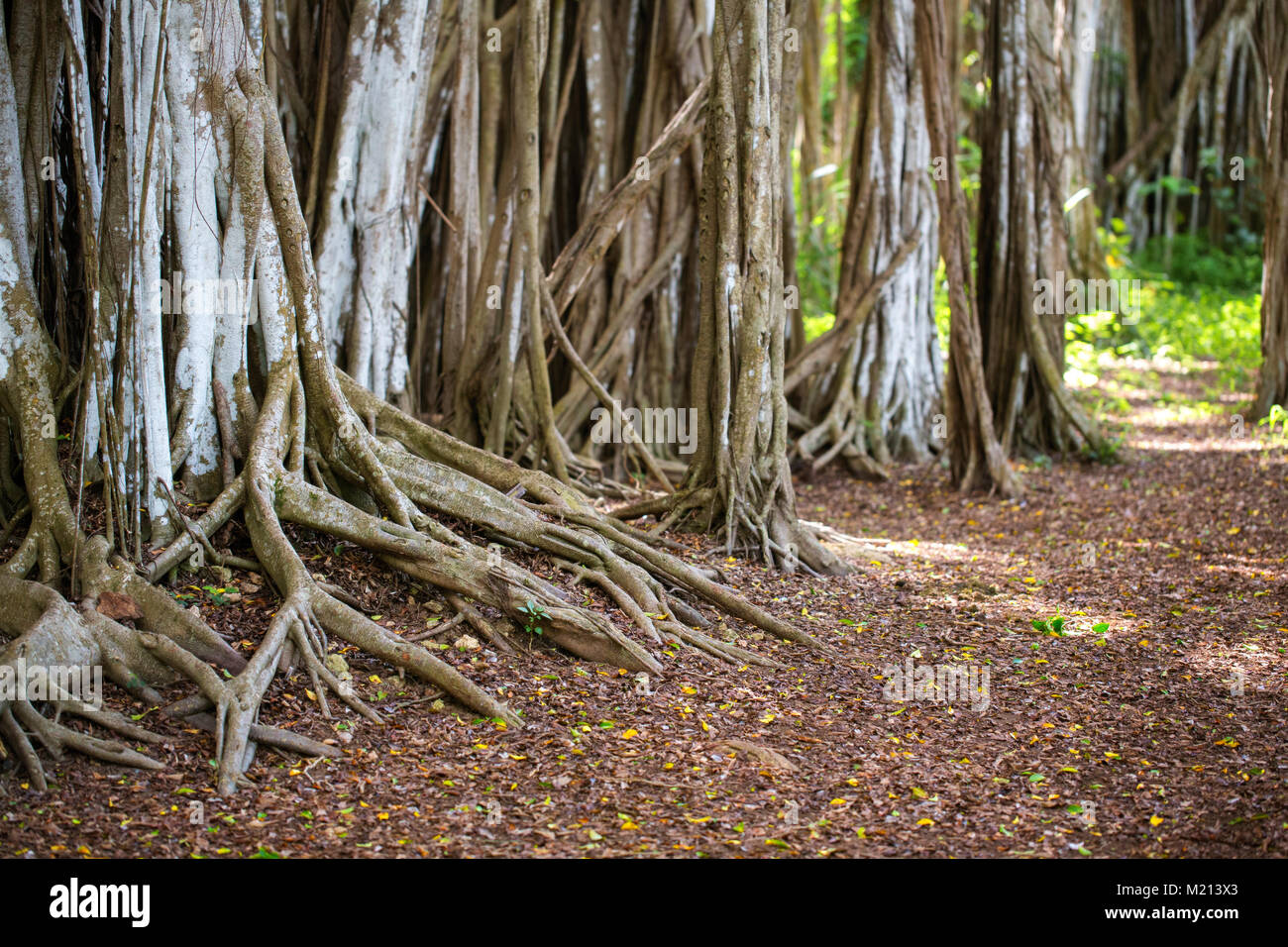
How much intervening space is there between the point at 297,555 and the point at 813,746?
2042 mm

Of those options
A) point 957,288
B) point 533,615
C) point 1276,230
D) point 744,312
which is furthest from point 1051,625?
point 1276,230

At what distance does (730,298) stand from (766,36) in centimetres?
134

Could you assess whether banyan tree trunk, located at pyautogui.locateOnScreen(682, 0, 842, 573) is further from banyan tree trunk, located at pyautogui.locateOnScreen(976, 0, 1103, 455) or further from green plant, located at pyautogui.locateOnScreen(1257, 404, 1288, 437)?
green plant, located at pyautogui.locateOnScreen(1257, 404, 1288, 437)

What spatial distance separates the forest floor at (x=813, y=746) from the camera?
10.9 ft

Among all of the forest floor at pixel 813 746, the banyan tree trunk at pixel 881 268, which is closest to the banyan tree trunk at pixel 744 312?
the forest floor at pixel 813 746

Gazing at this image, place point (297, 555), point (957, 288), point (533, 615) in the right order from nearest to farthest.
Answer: point (297, 555), point (533, 615), point (957, 288)

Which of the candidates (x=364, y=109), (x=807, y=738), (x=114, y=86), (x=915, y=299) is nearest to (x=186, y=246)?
(x=114, y=86)

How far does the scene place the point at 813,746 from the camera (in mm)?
4016

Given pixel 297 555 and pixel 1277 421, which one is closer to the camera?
pixel 297 555

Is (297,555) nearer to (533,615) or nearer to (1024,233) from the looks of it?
(533,615)

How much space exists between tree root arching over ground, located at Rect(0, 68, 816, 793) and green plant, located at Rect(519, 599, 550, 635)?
22 mm

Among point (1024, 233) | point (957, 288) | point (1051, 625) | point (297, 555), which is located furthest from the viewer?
point (1024, 233)

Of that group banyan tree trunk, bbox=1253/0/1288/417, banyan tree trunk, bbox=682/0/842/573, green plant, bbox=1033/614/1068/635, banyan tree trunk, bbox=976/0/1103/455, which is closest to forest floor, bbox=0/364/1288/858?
green plant, bbox=1033/614/1068/635

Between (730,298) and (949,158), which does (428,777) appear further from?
(949,158)
